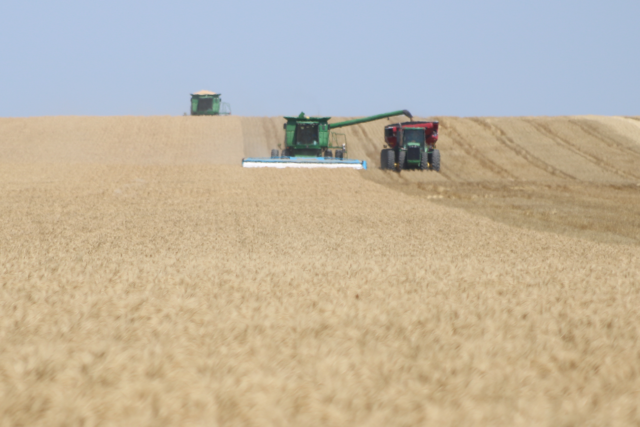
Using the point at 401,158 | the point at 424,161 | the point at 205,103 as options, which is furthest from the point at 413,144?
the point at 205,103

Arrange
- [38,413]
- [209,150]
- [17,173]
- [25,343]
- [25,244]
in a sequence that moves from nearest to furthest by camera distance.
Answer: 1. [38,413]
2. [25,343]
3. [25,244]
4. [17,173]
5. [209,150]

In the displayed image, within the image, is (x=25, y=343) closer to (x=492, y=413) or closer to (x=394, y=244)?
(x=492, y=413)

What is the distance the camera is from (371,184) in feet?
78.2

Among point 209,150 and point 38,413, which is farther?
point 209,150

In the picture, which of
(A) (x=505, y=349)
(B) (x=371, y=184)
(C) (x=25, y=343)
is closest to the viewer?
(C) (x=25, y=343)

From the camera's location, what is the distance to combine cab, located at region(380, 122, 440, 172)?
29.4 metres

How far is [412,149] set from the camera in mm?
29312

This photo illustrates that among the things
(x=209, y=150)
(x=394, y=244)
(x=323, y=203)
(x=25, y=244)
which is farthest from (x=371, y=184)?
(x=209, y=150)

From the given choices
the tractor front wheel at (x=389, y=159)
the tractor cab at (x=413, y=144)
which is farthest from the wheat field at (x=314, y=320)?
the tractor front wheel at (x=389, y=159)

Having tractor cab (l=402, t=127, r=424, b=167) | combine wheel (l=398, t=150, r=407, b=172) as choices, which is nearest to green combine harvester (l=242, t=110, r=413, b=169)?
tractor cab (l=402, t=127, r=424, b=167)

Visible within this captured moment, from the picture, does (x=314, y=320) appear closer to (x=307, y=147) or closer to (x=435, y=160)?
(x=307, y=147)

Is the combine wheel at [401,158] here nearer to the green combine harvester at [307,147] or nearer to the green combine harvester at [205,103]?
the green combine harvester at [307,147]

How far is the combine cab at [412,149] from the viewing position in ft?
96.3

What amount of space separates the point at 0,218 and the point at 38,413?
1218 centimetres
